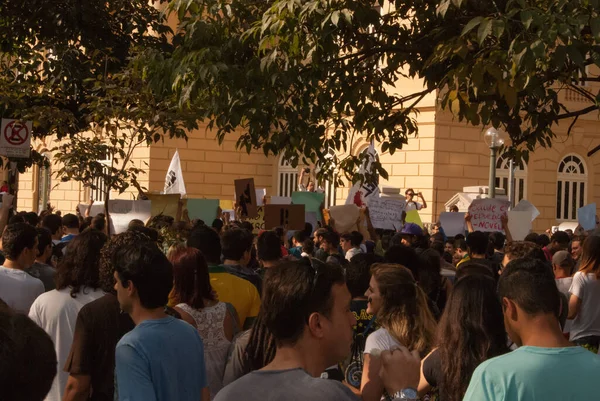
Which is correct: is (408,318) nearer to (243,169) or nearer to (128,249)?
(128,249)

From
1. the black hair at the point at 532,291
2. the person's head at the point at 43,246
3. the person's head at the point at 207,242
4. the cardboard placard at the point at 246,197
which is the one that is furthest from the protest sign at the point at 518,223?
the black hair at the point at 532,291

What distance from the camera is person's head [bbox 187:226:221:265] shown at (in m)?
6.93

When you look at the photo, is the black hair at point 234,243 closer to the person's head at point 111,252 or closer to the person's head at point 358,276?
the person's head at point 358,276

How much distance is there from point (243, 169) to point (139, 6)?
15.1 meters

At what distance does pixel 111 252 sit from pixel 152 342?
66cm

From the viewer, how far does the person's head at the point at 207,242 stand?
22.7 ft

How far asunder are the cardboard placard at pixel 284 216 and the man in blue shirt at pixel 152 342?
9827mm

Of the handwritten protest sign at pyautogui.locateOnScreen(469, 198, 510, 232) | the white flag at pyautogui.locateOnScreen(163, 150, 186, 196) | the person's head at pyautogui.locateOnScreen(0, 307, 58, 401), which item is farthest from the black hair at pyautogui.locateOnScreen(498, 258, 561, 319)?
the white flag at pyautogui.locateOnScreen(163, 150, 186, 196)

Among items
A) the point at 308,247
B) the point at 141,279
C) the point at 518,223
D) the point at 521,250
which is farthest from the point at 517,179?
the point at 141,279

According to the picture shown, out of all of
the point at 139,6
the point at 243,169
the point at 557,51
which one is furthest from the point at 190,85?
the point at 243,169

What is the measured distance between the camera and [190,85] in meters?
9.48

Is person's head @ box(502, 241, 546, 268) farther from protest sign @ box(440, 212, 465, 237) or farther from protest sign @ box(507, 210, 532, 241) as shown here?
protest sign @ box(507, 210, 532, 241)

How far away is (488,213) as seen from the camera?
49.5 feet

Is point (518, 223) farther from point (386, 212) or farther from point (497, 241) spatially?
point (497, 241)
